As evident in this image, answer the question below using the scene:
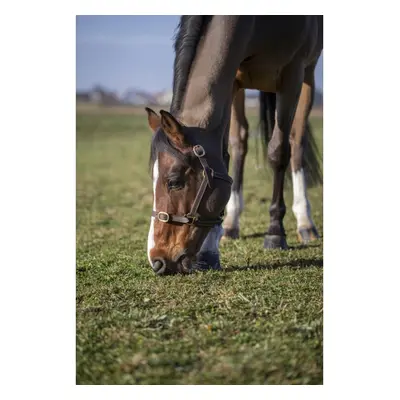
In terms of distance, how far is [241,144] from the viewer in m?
6.60

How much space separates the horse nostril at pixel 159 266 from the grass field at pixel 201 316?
0.42 ft

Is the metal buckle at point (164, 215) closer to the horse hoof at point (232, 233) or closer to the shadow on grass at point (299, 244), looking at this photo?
the shadow on grass at point (299, 244)

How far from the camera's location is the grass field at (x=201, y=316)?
9.72ft

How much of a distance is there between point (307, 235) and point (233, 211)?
0.86 metres

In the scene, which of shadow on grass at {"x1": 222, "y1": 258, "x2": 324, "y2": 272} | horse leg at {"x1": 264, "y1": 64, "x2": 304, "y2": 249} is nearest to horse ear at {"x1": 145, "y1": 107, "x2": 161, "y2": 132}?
shadow on grass at {"x1": 222, "y1": 258, "x2": 324, "y2": 272}

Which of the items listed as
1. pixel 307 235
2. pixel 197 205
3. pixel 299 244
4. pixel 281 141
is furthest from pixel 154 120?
pixel 307 235

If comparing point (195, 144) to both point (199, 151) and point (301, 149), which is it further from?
point (301, 149)

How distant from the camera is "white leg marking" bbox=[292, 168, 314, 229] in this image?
6.28 m

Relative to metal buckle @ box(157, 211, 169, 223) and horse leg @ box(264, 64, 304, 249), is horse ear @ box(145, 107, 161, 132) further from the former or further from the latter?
horse leg @ box(264, 64, 304, 249)

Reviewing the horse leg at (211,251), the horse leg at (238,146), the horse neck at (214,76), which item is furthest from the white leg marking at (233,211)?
the horse neck at (214,76)

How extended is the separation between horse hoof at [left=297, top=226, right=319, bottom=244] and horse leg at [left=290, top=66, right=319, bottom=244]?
2.9 inches

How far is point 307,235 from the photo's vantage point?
612 centimetres
